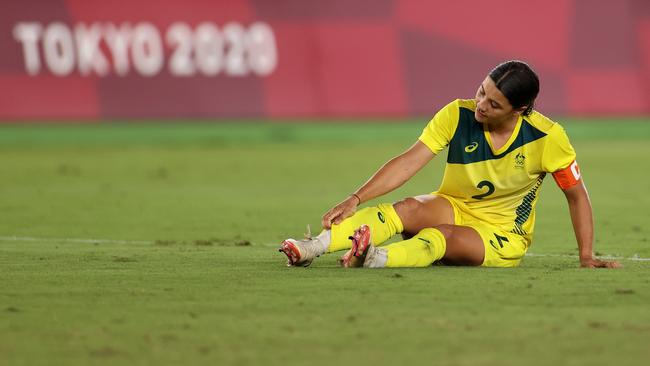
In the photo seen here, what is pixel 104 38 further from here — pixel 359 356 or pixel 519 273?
pixel 359 356

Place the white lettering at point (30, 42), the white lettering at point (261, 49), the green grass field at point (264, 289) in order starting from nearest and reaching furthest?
the green grass field at point (264, 289)
the white lettering at point (30, 42)
the white lettering at point (261, 49)

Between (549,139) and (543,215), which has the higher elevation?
(549,139)

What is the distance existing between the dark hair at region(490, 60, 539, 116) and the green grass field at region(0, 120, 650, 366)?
1.01 m

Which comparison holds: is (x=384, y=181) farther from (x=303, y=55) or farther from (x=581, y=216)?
(x=303, y=55)

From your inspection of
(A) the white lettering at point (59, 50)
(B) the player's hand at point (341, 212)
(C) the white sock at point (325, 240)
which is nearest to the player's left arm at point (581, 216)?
(B) the player's hand at point (341, 212)

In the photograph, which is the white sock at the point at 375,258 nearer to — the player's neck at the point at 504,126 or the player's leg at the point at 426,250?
the player's leg at the point at 426,250

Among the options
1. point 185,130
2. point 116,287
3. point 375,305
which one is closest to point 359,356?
point 375,305

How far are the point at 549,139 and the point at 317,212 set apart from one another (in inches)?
174

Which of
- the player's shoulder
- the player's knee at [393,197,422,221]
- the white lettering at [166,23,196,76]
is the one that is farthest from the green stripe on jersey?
the white lettering at [166,23,196,76]

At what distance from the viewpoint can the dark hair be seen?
7.43m

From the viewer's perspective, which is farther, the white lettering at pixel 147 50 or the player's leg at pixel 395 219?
the white lettering at pixel 147 50

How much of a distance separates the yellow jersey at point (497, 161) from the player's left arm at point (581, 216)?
0.07m

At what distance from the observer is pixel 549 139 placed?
25.4ft

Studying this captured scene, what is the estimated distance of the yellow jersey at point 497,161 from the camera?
7.76 m
